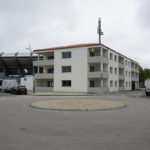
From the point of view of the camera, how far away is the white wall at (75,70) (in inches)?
1259

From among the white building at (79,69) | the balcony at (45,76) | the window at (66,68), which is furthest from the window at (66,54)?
the balcony at (45,76)

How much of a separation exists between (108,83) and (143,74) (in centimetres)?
4330

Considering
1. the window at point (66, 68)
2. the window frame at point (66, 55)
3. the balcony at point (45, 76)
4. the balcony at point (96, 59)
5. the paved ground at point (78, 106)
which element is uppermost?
the window frame at point (66, 55)

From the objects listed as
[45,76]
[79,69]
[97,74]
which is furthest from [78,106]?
[45,76]

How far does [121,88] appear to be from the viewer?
1631 inches

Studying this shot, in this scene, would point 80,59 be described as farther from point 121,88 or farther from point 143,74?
point 143,74

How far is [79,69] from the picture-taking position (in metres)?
32.5

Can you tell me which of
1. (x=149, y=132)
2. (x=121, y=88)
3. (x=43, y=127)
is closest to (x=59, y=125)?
(x=43, y=127)

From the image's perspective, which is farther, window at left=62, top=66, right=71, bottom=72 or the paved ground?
window at left=62, top=66, right=71, bottom=72

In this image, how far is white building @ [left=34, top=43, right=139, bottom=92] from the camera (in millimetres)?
31562

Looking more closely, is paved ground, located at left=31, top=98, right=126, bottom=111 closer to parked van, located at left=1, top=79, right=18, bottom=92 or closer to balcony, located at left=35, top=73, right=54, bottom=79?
parked van, located at left=1, top=79, right=18, bottom=92

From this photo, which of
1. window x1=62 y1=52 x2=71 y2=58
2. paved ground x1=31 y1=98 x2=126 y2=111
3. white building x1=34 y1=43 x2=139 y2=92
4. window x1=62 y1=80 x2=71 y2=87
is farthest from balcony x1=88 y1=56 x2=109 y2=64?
paved ground x1=31 y1=98 x2=126 y2=111

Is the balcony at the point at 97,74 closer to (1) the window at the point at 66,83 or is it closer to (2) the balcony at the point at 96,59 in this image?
(2) the balcony at the point at 96,59

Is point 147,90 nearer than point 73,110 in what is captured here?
No
